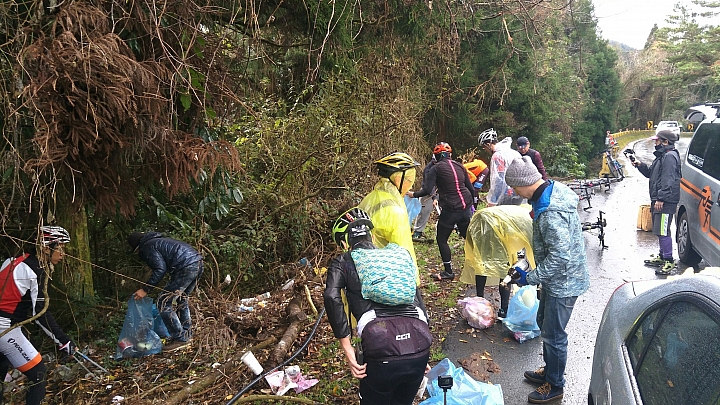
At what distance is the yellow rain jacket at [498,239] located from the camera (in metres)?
4.65

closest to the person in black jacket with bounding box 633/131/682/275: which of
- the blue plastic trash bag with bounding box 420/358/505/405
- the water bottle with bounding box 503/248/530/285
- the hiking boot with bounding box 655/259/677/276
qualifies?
the hiking boot with bounding box 655/259/677/276

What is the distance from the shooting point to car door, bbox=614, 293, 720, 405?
1.87 metres

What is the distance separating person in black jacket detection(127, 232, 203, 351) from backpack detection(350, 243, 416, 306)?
2.90 metres

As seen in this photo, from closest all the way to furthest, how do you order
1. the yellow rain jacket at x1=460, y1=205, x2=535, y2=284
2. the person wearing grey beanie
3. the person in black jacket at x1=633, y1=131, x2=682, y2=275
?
the person wearing grey beanie
the yellow rain jacket at x1=460, y1=205, x2=535, y2=284
the person in black jacket at x1=633, y1=131, x2=682, y2=275

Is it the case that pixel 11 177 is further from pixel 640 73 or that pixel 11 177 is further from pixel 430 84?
pixel 640 73

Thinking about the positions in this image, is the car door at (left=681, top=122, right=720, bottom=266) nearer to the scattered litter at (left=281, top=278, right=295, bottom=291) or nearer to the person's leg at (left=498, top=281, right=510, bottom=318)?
the person's leg at (left=498, top=281, right=510, bottom=318)

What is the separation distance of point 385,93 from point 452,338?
5.49 m

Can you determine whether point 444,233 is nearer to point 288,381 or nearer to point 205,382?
point 288,381

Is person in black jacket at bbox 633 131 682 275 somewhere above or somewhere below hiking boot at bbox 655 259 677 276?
above

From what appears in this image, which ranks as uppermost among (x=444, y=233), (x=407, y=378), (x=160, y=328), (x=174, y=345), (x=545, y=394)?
(x=407, y=378)

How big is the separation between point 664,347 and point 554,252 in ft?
4.35

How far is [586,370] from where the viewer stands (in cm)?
421

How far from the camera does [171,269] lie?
16.5 feet

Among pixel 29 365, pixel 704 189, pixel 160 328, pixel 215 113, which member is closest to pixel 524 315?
pixel 704 189
